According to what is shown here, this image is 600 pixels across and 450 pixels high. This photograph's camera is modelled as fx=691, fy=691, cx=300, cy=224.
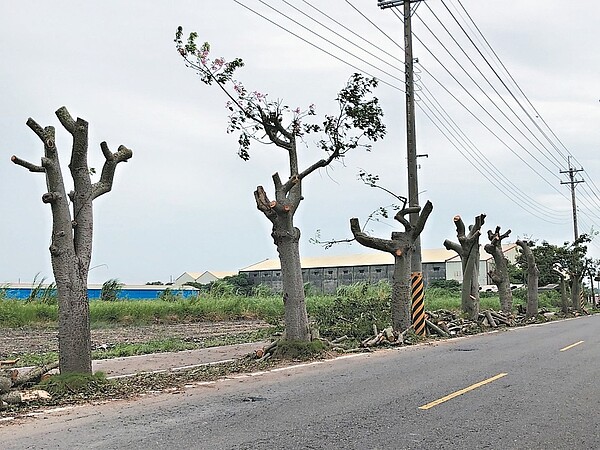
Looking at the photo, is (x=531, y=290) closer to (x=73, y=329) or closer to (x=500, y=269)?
(x=500, y=269)

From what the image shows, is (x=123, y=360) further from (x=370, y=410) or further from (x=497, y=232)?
(x=497, y=232)

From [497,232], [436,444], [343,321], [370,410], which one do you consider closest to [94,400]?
[370,410]

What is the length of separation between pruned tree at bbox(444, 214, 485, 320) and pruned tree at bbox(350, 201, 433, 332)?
794 cm

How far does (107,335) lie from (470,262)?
15067 millimetres

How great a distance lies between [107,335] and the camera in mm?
24969

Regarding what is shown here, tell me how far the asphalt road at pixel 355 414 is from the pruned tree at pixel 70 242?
156 cm

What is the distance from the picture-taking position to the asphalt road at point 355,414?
7.50 meters

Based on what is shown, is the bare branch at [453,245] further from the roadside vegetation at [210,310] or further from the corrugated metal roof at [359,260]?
the corrugated metal roof at [359,260]

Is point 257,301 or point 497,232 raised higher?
point 497,232

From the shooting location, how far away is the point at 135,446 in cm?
734

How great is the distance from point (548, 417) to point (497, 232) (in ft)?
88.4

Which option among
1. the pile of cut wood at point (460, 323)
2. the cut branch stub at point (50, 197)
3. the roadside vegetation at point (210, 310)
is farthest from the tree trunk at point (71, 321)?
the pile of cut wood at point (460, 323)

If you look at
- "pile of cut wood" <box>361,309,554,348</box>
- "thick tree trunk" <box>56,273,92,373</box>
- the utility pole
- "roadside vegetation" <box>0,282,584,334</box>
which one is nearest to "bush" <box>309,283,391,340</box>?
"roadside vegetation" <box>0,282,584,334</box>

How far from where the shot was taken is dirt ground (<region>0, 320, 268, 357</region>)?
20.2 metres
